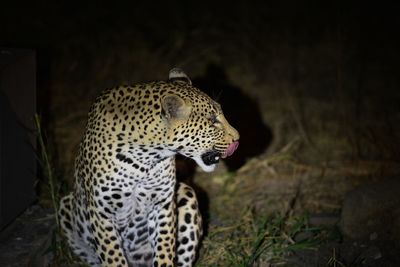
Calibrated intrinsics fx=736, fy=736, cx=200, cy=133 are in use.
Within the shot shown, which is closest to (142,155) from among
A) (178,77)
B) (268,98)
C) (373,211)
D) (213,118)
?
(213,118)

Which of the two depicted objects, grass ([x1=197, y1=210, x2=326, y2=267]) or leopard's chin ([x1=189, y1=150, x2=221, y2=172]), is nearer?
leopard's chin ([x1=189, y1=150, x2=221, y2=172])

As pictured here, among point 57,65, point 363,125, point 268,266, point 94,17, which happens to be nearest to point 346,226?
point 268,266

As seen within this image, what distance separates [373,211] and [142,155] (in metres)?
2.52

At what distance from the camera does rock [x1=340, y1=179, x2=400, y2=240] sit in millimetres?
6641

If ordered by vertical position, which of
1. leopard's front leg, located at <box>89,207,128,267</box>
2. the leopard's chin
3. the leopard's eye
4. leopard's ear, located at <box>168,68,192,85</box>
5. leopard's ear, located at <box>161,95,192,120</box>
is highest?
leopard's ear, located at <box>168,68,192,85</box>

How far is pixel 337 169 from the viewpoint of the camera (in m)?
8.71

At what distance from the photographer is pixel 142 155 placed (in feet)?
17.5

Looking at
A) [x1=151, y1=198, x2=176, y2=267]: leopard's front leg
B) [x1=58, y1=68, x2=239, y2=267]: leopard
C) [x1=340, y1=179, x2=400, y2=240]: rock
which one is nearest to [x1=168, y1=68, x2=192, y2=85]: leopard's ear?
[x1=58, y1=68, x2=239, y2=267]: leopard

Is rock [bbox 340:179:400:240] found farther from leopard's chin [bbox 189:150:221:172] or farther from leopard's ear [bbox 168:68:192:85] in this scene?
leopard's ear [bbox 168:68:192:85]

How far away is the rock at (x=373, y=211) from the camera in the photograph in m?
6.64

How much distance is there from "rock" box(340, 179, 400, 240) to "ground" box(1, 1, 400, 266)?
1 centimetres

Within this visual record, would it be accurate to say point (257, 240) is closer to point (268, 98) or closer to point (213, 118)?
point (213, 118)

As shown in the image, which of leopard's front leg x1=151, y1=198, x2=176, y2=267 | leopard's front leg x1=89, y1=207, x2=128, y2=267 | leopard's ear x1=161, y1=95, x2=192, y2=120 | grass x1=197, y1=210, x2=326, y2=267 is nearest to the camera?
leopard's ear x1=161, y1=95, x2=192, y2=120

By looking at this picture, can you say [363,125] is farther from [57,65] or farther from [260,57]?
[57,65]
